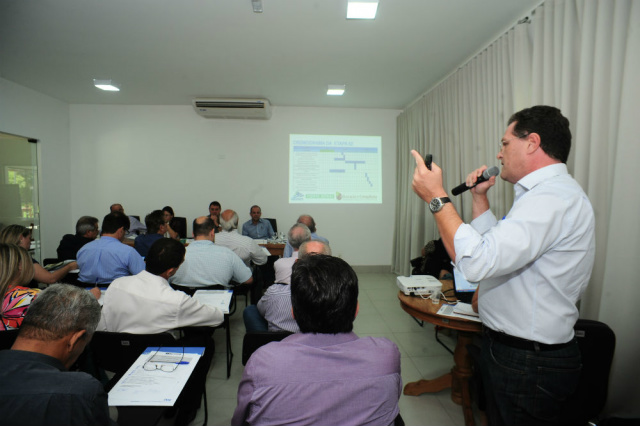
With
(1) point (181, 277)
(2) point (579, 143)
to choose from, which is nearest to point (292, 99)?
(1) point (181, 277)

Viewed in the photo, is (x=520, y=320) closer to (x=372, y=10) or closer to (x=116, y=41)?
(x=372, y=10)

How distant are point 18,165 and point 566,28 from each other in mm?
7593

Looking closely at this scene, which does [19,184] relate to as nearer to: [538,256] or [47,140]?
[47,140]

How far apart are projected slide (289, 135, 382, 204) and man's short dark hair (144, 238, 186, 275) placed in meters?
4.40

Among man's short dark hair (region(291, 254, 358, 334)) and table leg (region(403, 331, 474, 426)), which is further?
table leg (region(403, 331, 474, 426))

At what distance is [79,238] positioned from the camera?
338 cm

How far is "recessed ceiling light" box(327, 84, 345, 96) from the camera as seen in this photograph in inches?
197

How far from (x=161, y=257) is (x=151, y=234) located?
6.26 feet

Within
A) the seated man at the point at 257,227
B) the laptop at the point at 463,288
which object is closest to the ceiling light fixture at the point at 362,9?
the laptop at the point at 463,288

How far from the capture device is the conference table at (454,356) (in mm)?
2004

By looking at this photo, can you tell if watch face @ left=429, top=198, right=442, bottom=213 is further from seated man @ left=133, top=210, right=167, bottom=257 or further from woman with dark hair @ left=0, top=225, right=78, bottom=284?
seated man @ left=133, top=210, right=167, bottom=257

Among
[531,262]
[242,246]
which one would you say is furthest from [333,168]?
[531,262]

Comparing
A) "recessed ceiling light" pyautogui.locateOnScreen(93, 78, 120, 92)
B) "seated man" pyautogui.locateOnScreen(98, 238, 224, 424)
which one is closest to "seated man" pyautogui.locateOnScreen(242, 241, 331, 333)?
"seated man" pyautogui.locateOnScreen(98, 238, 224, 424)

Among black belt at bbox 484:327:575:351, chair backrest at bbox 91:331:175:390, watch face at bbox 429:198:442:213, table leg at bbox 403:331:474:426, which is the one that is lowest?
table leg at bbox 403:331:474:426
